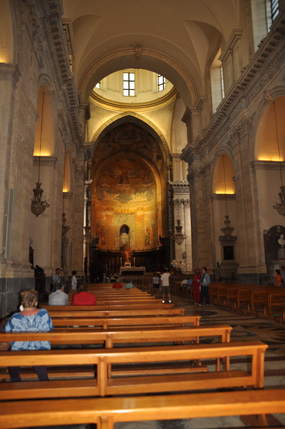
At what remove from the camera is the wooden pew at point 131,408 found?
164 centimetres

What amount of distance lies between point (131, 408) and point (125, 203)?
38.3 meters

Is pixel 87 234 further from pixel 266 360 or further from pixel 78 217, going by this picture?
pixel 266 360

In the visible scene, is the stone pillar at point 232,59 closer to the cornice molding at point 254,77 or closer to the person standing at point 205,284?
the cornice molding at point 254,77

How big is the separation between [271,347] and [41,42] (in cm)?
1019

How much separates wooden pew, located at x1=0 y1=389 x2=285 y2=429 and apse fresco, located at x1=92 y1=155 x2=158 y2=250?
35595 millimetres

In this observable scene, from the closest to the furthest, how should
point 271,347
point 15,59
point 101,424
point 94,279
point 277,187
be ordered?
point 101,424, point 271,347, point 15,59, point 277,187, point 94,279

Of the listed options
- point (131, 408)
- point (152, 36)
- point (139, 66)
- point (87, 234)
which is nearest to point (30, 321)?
point (131, 408)

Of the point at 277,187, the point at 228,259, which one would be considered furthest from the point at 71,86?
the point at 228,259

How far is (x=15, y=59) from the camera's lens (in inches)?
299

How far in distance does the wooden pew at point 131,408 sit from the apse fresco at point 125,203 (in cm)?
3559

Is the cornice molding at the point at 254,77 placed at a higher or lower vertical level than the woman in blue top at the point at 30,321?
higher

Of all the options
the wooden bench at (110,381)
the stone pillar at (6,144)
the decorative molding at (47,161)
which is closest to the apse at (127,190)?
the decorative molding at (47,161)

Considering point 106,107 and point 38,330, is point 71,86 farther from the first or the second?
point 106,107

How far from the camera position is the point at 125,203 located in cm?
3988
